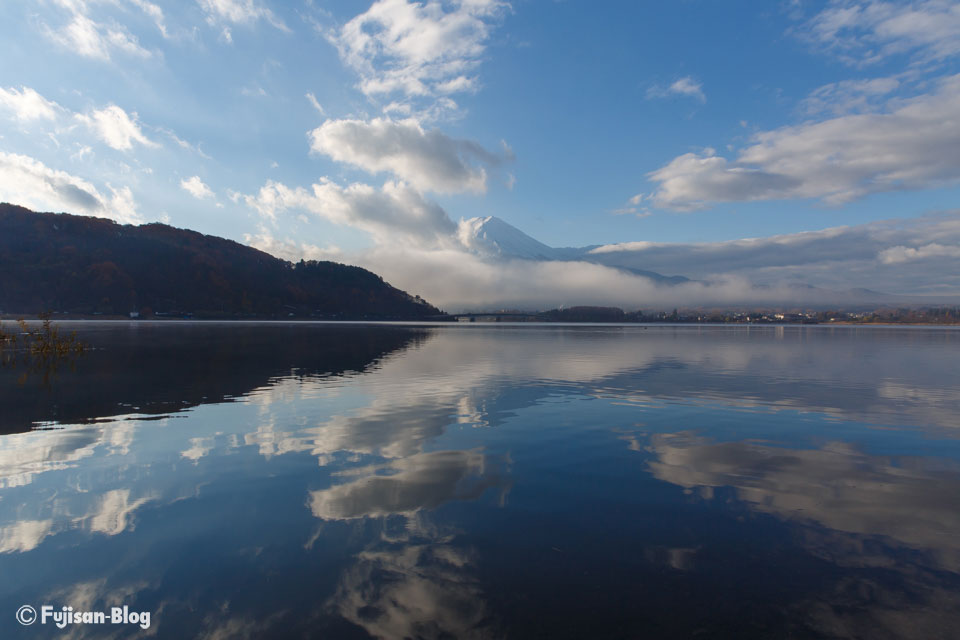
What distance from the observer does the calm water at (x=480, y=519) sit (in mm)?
6898

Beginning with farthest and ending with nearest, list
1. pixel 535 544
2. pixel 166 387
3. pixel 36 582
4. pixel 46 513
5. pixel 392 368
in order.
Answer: pixel 392 368 → pixel 166 387 → pixel 46 513 → pixel 535 544 → pixel 36 582

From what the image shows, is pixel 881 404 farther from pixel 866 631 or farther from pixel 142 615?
pixel 142 615

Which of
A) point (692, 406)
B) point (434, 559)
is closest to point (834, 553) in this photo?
point (434, 559)

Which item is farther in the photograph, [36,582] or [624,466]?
[624,466]

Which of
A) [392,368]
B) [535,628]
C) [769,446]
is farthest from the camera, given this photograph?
[392,368]

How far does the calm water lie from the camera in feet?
22.6

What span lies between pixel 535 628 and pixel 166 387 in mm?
28174

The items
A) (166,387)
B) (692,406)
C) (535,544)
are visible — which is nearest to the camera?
(535,544)

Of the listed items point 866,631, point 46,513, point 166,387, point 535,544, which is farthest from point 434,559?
point 166,387

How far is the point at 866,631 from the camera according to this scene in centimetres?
A: 649

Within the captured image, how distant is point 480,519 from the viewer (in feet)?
32.9

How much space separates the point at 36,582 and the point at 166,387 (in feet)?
73.9

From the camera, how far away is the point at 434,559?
8.33 m

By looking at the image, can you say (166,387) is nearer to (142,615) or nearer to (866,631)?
(142,615)
